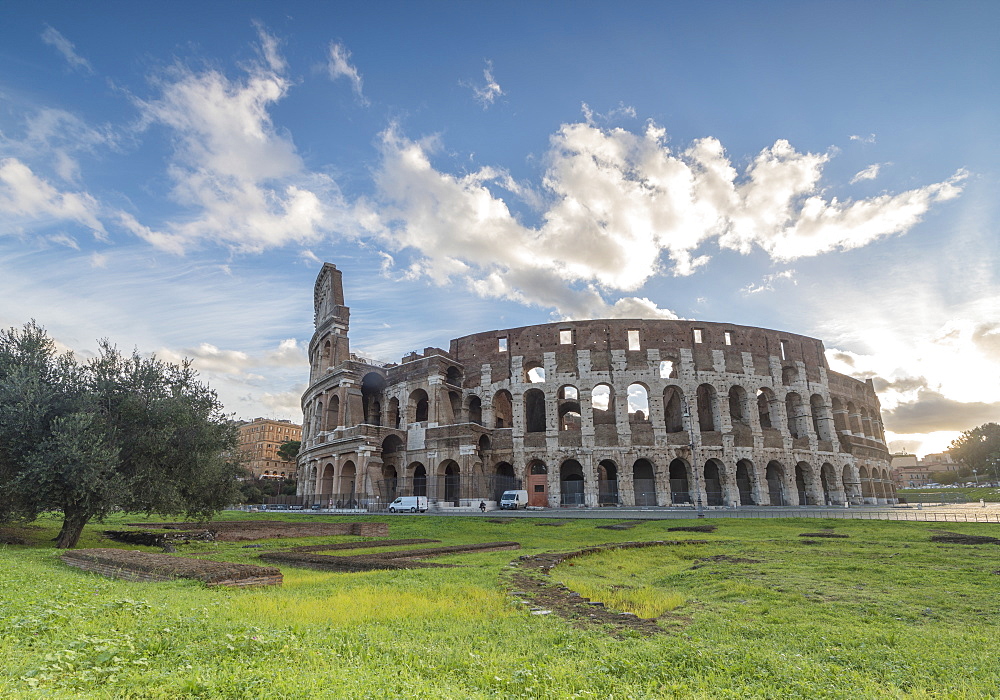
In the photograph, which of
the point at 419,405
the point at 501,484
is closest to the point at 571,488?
the point at 501,484

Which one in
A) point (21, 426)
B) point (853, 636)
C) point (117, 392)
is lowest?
point (853, 636)

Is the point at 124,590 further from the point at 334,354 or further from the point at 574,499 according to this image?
the point at 334,354

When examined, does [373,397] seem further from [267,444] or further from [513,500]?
[267,444]

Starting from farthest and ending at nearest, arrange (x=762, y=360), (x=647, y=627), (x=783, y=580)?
(x=762, y=360), (x=783, y=580), (x=647, y=627)

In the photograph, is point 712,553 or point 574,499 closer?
point 712,553

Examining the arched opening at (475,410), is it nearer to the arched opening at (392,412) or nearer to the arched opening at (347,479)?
the arched opening at (392,412)

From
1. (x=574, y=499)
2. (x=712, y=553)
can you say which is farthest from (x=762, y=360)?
(x=712, y=553)

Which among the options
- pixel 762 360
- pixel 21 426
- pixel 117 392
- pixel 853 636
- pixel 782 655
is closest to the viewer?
pixel 782 655

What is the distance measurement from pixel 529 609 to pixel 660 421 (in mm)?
41787

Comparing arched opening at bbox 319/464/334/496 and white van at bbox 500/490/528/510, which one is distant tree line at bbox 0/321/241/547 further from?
arched opening at bbox 319/464/334/496

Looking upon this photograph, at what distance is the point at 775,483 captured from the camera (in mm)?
50250

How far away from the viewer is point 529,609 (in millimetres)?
8227

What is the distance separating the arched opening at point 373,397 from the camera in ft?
188

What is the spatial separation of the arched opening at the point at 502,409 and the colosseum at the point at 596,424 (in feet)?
0.66
